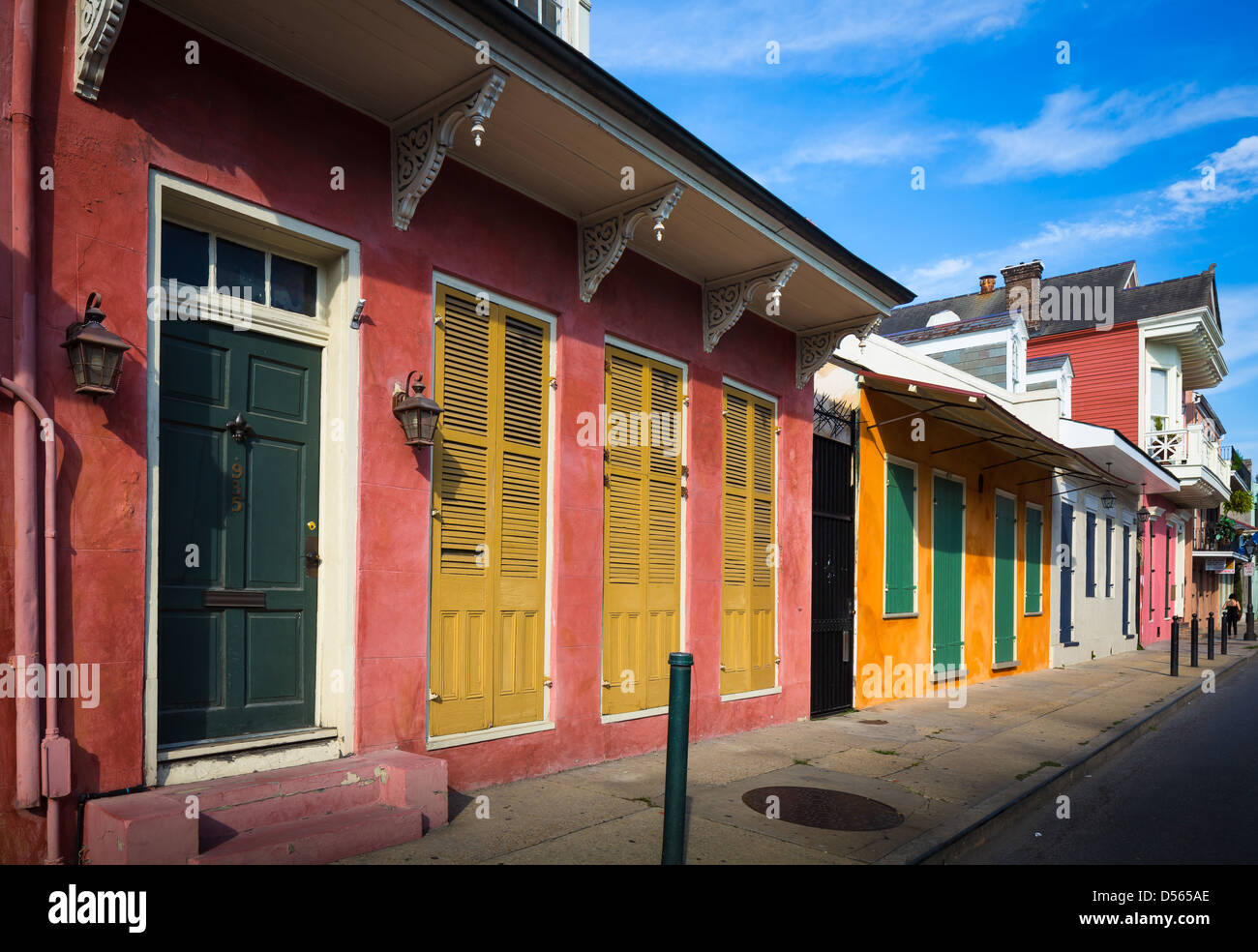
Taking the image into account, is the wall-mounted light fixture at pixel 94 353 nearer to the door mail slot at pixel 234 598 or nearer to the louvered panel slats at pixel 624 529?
the door mail slot at pixel 234 598

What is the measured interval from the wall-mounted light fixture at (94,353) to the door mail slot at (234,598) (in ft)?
4.09

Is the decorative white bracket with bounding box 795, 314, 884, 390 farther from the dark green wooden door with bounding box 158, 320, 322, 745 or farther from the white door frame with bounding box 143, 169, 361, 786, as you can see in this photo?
the dark green wooden door with bounding box 158, 320, 322, 745

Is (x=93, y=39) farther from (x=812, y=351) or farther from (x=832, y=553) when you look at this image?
(x=832, y=553)

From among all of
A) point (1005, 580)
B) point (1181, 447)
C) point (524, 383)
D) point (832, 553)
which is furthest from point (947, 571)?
point (1181, 447)

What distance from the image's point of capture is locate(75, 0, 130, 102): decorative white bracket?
13.8ft

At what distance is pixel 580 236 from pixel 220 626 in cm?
410

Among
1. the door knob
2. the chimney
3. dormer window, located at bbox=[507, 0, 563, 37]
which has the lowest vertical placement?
the door knob

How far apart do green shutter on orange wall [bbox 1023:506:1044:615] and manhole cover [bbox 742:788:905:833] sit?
469 inches

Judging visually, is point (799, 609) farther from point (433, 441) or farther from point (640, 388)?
point (433, 441)

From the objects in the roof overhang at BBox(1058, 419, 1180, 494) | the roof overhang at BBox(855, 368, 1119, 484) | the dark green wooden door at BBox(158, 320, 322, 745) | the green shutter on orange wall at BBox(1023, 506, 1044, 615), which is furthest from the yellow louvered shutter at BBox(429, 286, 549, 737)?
the roof overhang at BBox(1058, 419, 1180, 494)

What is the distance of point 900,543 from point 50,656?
33.6 feet

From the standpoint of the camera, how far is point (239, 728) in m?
5.02

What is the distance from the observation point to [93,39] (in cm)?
425
